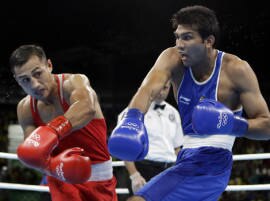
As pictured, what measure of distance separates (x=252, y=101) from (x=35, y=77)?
105cm

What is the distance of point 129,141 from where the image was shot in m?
1.92

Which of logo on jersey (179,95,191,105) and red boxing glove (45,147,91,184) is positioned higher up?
logo on jersey (179,95,191,105)

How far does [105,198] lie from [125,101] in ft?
31.2

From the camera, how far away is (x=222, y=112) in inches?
83.8

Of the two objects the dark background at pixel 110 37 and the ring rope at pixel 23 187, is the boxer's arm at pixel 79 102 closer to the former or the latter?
the ring rope at pixel 23 187

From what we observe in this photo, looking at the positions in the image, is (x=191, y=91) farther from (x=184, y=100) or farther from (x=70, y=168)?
(x=70, y=168)

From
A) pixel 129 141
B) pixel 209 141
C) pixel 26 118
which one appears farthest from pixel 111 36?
pixel 129 141

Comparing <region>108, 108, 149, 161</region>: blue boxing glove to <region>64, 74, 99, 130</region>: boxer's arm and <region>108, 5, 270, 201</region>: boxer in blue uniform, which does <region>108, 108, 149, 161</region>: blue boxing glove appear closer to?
<region>108, 5, 270, 201</region>: boxer in blue uniform

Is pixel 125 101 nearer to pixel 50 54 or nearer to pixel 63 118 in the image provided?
pixel 50 54

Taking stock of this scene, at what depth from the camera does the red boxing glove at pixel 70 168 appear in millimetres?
2174

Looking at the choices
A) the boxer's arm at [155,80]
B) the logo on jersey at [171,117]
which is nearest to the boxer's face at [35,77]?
the boxer's arm at [155,80]

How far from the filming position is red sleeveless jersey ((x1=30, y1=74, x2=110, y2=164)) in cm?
257

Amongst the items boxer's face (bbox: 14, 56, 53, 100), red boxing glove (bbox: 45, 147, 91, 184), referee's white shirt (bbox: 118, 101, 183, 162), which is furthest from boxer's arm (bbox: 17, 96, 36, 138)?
referee's white shirt (bbox: 118, 101, 183, 162)

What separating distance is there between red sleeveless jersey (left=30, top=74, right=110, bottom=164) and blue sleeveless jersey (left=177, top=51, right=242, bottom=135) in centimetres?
45
